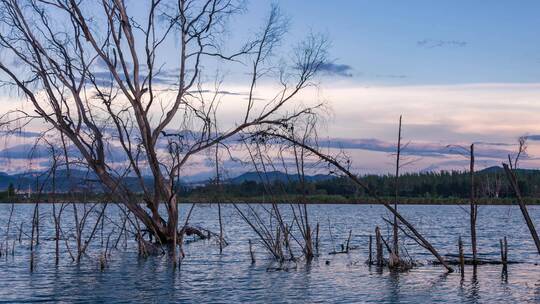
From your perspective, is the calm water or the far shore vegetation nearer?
the calm water

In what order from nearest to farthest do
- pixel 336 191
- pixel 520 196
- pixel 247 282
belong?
pixel 520 196
pixel 247 282
pixel 336 191

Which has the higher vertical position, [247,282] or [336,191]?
[336,191]

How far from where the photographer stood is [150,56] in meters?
27.2

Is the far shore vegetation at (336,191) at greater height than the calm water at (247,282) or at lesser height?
greater

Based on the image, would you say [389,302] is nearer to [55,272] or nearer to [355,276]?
[355,276]

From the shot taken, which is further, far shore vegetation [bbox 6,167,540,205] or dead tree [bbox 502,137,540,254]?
far shore vegetation [bbox 6,167,540,205]

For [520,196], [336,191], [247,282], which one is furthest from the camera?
[336,191]

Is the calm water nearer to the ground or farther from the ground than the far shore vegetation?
nearer to the ground

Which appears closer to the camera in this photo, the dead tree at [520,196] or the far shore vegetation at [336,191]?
the dead tree at [520,196]

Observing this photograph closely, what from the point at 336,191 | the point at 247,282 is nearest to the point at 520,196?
the point at 247,282

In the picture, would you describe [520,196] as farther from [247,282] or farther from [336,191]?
[336,191]

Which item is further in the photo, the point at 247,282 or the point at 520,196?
the point at 247,282

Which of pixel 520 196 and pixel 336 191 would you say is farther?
pixel 336 191

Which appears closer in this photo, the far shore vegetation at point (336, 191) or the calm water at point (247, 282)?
the calm water at point (247, 282)
